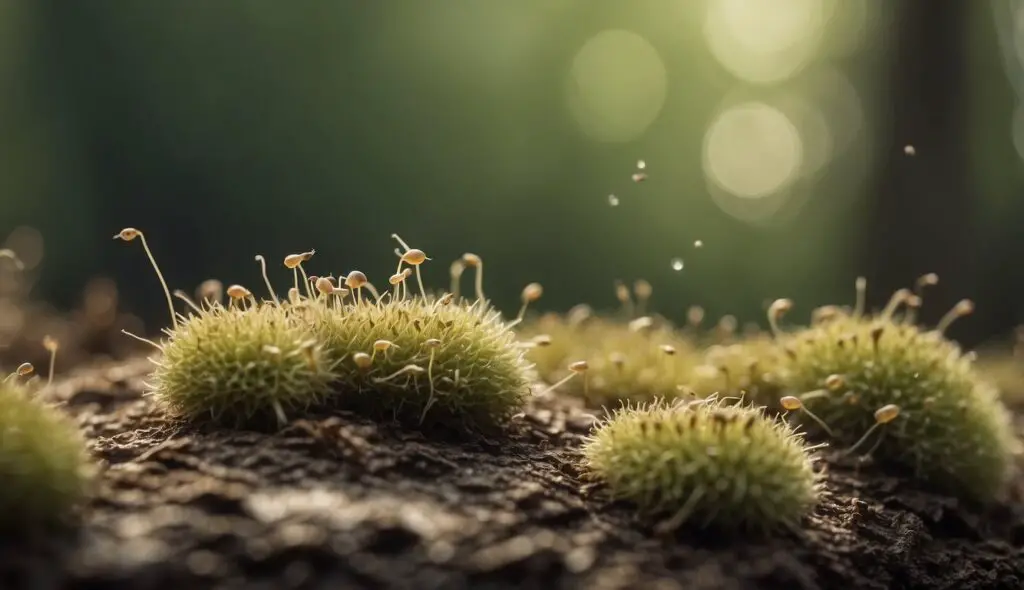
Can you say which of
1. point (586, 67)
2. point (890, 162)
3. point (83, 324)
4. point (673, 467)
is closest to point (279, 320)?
point (673, 467)

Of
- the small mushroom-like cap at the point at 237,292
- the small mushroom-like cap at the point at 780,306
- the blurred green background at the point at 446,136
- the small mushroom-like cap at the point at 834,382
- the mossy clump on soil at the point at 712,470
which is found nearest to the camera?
the mossy clump on soil at the point at 712,470

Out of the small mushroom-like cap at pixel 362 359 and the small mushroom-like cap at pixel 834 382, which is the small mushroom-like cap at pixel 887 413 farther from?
the small mushroom-like cap at pixel 362 359

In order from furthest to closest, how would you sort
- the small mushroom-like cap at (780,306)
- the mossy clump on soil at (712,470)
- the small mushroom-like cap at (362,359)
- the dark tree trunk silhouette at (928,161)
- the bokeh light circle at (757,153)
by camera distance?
the bokeh light circle at (757,153) → the dark tree trunk silhouette at (928,161) → the small mushroom-like cap at (780,306) → the small mushroom-like cap at (362,359) → the mossy clump on soil at (712,470)

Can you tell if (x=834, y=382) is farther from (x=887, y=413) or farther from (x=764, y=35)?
(x=764, y=35)

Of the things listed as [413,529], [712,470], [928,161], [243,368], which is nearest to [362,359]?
[243,368]

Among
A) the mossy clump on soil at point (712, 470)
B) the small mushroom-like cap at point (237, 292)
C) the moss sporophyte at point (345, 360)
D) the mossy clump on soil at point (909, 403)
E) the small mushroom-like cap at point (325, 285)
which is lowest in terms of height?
the mossy clump on soil at point (909, 403)

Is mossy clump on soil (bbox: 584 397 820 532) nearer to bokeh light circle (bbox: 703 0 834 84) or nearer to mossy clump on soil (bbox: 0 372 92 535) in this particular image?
mossy clump on soil (bbox: 0 372 92 535)

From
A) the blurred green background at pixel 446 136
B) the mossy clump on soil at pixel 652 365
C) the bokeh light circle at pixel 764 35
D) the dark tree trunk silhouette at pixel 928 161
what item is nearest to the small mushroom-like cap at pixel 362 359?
the mossy clump on soil at pixel 652 365
